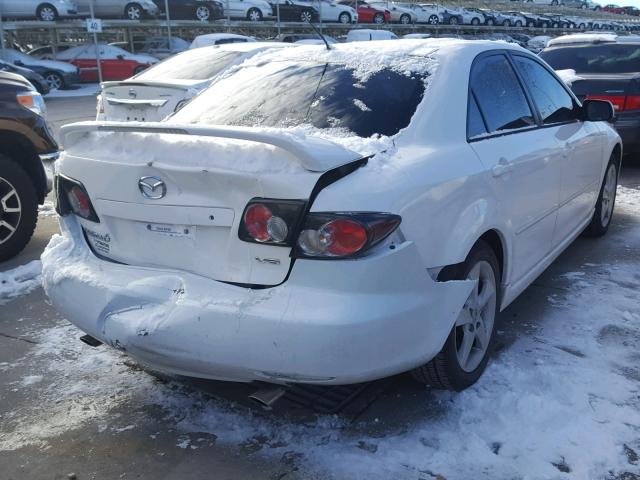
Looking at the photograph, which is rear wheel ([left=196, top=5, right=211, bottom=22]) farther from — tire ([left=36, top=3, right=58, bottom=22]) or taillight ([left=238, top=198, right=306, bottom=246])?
taillight ([left=238, top=198, right=306, bottom=246])

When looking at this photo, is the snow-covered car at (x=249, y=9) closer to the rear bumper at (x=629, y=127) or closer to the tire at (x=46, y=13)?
the tire at (x=46, y=13)

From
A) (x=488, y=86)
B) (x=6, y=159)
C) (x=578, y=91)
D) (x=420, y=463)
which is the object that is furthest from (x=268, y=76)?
(x=578, y=91)

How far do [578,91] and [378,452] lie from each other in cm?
664

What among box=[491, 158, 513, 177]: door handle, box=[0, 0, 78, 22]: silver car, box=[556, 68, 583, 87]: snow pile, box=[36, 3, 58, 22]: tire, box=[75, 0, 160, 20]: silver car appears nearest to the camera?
box=[491, 158, 513, 177]: door handle

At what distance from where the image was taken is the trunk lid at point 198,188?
2414 mm

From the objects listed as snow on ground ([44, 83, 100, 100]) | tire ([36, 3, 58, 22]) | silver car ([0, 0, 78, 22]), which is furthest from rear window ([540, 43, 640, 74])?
tire ([36, 3, 58, 22])

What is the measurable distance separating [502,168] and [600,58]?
681 cm

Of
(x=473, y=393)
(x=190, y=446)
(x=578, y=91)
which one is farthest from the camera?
(x=578, y=91)

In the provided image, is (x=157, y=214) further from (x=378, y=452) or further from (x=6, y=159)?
(x=6, y=159)

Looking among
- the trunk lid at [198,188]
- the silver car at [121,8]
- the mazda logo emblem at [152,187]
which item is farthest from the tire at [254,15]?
the mazda logo emblem at [152,187]

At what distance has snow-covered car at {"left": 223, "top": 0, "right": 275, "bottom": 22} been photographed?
100ft

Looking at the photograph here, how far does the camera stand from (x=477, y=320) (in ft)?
10.3

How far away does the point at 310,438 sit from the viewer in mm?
2752

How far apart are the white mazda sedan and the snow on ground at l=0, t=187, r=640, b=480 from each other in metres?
0.27
